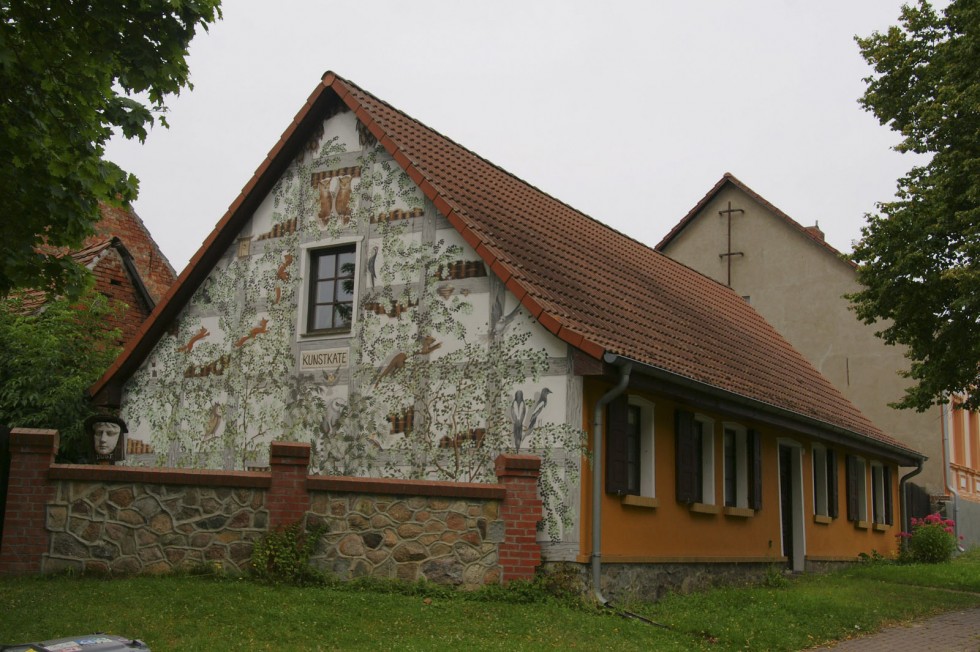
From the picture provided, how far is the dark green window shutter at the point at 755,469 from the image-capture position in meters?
16.6

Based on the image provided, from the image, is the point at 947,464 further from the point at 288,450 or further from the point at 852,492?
the point at 288,450

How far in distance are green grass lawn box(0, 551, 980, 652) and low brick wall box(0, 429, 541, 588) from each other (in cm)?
35

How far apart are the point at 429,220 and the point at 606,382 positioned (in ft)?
10.9

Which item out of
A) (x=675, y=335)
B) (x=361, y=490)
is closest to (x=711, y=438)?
(x=675, y=335)

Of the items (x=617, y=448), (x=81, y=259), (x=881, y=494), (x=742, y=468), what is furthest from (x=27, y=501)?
(x=881, y=494)

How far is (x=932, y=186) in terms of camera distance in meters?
15.5

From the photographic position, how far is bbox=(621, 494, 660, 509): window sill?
12899 millimetres

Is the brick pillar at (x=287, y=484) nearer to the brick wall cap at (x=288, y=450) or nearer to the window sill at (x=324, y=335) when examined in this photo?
the brick wall cap at (x=288, y=450)

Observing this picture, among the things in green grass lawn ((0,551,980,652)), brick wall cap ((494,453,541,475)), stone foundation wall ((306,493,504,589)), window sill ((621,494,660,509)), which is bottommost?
green grass lawn ((0,551,980,652))

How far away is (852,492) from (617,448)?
10.8 meters

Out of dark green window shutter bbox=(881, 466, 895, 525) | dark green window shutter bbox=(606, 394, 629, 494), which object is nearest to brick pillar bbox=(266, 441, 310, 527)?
dark green window shutter bbox=(606, 394, 629, 494)

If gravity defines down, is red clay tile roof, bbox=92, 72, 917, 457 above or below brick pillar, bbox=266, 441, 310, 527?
above

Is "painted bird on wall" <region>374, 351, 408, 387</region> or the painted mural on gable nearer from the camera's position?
the painted mural on gable

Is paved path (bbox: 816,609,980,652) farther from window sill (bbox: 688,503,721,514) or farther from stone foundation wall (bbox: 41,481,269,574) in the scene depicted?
stone foundation wall (bbox: 41,481,269,574)
